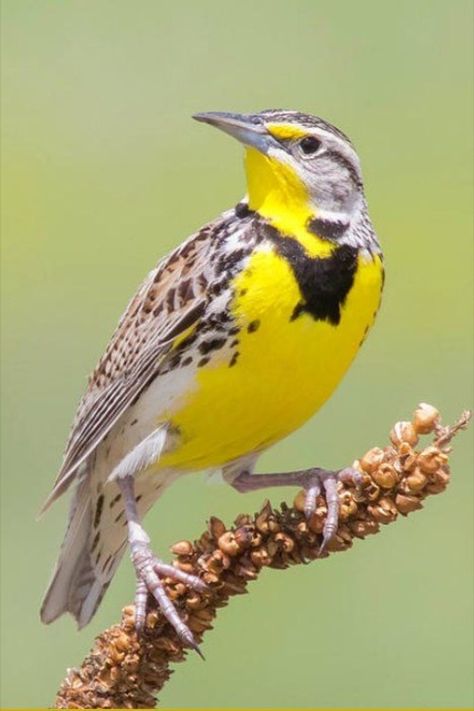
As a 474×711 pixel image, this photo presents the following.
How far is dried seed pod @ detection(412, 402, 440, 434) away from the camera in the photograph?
3.03 metres

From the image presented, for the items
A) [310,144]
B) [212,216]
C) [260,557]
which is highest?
[310,144]

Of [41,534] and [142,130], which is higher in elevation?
[142,130]

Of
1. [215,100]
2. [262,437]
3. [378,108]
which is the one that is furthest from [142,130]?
[262,437]

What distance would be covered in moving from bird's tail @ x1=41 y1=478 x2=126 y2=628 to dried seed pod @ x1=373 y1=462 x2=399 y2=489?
1123 millimetres

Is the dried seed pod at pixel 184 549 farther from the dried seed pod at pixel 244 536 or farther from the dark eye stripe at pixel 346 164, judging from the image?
the dark eye stripe at pixel 346 164

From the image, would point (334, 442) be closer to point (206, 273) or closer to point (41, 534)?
point (41, 534)

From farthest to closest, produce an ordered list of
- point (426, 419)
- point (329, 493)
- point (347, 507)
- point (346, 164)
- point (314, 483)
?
point (346, 164), point (314, 483), point (329, 493), point (347, 507), point (426, 419)

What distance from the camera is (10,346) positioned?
767 centimetres

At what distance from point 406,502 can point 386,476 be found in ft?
0.13

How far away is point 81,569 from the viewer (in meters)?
4.16

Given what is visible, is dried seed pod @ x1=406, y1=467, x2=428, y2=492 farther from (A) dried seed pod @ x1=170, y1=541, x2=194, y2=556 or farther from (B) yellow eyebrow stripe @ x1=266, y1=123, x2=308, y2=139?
(B) yellow eyebrow stripe @ x1=266, y1=123, x2=308, y2=139

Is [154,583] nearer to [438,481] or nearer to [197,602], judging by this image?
[197,602]

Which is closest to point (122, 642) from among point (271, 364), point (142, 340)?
point (271, 364)

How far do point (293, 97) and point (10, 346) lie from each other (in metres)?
2.17
